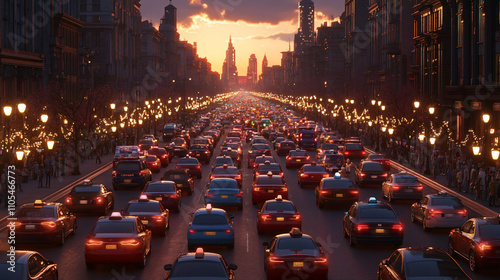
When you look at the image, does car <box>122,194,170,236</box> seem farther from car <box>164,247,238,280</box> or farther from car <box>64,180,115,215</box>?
car <box>164,247,238,280</box>

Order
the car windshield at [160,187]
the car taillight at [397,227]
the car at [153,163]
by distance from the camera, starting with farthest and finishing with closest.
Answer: the car at [153,163] < the car windshield at [160,187] < the car taillight at [397,227]

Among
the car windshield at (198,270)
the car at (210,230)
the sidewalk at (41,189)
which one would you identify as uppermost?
the car windshield at (198,270)

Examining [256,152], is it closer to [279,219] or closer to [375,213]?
[279,219]

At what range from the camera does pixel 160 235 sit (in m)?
25.5

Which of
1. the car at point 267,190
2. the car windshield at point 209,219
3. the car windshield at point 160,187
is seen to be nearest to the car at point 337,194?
the car at point 267,190

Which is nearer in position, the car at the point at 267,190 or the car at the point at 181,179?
the car at the point at 267,190

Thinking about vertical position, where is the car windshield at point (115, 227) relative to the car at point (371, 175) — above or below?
above

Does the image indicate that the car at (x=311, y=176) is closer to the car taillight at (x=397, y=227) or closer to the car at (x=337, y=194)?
the car at (x=337, y=194)

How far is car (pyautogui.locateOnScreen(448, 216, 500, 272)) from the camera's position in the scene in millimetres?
19188

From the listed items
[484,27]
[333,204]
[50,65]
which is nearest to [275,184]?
[333,204]

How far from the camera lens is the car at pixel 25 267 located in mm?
14117

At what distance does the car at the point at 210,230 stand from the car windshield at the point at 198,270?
7.43 meters

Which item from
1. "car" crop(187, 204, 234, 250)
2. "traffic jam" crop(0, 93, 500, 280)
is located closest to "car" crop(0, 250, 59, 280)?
"traffic jam" crop(0, 93, 500, 280)

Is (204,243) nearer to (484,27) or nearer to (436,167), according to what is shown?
(436,167)
